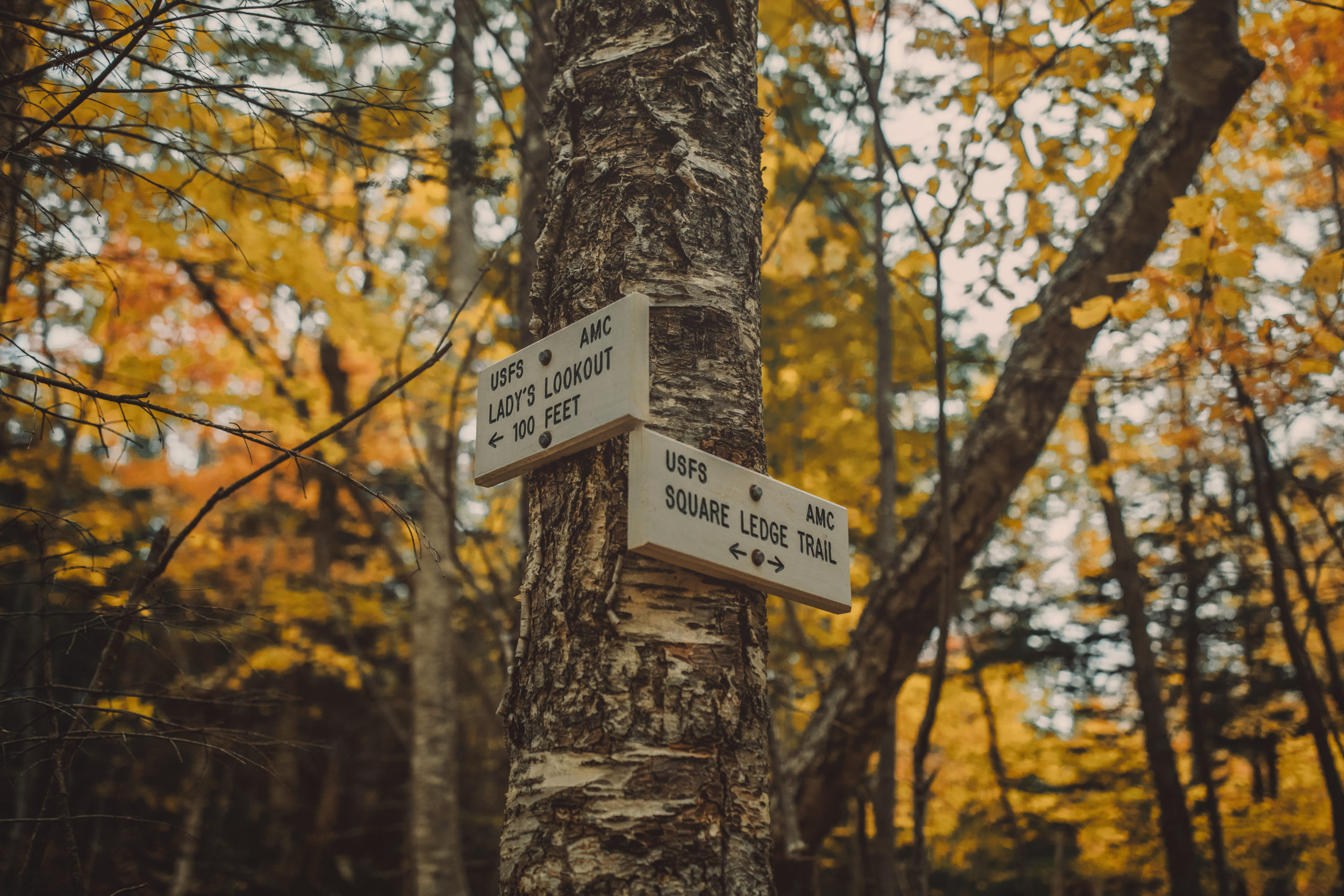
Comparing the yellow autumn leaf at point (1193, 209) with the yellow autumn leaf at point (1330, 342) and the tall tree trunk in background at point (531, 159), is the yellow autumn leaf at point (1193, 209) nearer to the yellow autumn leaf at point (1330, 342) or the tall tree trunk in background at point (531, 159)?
the yellow autumn leaf at point (1330, 342)

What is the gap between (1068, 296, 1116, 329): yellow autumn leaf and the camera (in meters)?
3.24

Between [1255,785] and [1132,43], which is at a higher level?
[1132,43]

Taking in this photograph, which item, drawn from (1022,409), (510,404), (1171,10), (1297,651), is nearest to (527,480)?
(510,404)

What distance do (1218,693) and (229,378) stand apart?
44.7 feet

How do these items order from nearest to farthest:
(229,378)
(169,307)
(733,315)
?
(733,315), (169,307), (229,378)

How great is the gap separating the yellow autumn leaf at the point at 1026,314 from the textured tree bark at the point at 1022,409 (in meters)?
0.04

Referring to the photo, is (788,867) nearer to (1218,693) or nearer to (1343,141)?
(1343,141)

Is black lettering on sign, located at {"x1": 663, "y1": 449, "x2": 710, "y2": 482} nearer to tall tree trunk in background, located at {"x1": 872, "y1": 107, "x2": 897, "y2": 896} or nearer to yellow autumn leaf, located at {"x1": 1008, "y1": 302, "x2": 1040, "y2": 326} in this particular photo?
tall tree trunk in background, located at {"x1": 872, "y1": 107, "x2": 897, "y2": 896}

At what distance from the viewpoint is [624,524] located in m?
1.42

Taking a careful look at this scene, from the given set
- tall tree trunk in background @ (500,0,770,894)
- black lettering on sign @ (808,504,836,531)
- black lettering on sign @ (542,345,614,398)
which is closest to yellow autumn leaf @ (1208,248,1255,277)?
tall tree trunk in background @ (500,0,770,894)

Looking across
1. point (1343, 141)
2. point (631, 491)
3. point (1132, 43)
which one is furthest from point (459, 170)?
point (1343, 141)

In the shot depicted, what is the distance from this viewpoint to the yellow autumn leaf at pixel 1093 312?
10.6 feet

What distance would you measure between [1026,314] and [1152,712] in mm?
5699

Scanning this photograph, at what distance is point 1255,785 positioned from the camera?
446 inches
